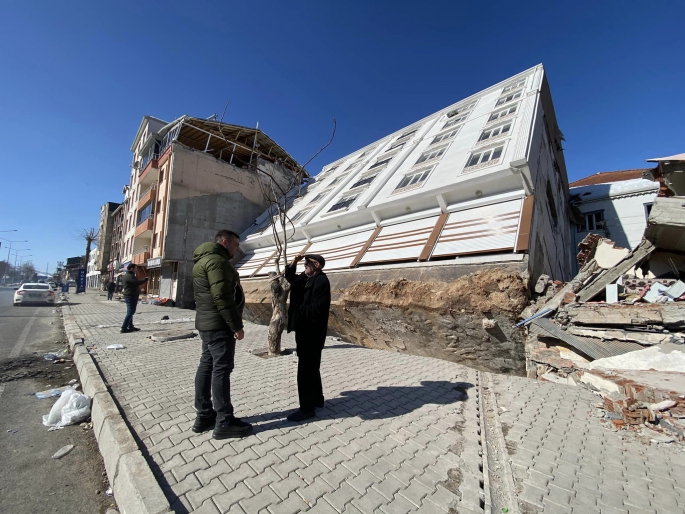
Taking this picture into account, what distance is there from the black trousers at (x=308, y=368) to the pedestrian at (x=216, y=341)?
1.99ft

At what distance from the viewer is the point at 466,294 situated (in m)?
6.04

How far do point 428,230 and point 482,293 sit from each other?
335 cm

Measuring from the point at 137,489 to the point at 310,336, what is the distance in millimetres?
1777

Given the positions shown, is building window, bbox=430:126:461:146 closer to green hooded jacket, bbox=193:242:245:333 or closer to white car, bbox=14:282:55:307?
green hooded jacket, bbox=193:242:245:333

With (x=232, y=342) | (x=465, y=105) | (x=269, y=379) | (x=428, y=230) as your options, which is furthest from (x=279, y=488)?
(x=465, y=105)

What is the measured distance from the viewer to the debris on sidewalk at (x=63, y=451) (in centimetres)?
261

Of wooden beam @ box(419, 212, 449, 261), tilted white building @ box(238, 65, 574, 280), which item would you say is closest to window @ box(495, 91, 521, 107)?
tilted white building @ box(238, 65, 574, 280)

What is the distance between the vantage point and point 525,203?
786 centimetres

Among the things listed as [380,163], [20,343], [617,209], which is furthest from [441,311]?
[617,209]

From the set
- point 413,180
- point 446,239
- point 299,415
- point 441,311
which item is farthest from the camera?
point 413,180

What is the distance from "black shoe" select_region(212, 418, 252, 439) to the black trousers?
2.03 ft

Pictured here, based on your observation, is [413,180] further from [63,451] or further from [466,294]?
[63,451]

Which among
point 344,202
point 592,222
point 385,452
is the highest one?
point 592,222

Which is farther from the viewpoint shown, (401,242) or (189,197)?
(189,197)
